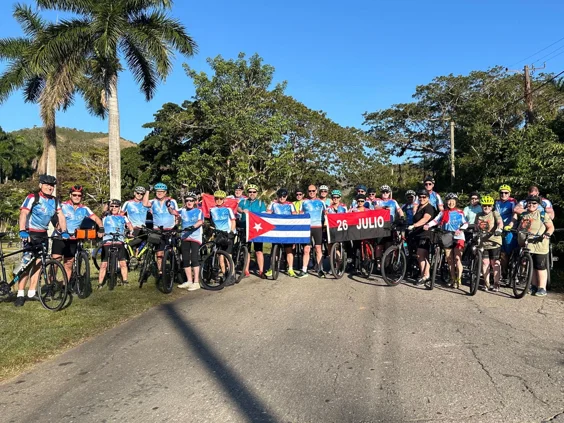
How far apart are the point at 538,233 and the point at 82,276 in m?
8.24

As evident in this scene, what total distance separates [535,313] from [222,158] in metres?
23.9

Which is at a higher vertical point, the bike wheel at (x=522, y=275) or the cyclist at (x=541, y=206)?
the cyclist at (x=541, y=206)

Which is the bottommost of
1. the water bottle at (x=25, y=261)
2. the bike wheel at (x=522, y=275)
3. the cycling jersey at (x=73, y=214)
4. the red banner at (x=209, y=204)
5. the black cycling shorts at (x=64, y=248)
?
the bike wheel at (x=522, y=275)

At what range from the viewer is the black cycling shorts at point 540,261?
810cm

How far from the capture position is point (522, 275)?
8.48 metres

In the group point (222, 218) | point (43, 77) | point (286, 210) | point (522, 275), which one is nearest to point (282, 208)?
point (286, 210)

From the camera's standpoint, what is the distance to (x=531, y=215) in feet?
27.6

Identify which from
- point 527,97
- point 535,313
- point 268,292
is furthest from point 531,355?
point 527,97

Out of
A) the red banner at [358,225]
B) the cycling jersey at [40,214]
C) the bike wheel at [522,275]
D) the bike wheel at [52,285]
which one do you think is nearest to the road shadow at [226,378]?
the bike wheel at [52,285]

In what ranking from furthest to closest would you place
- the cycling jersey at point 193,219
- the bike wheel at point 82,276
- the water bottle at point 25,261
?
the cycling jersey at point 193,219 → the bike wheel at point 82,276 → the water bottle at point 25,261

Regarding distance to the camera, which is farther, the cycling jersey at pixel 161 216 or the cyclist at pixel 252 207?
the cyclist at pixel 252 207

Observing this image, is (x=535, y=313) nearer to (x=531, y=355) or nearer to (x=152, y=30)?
(x=531, y=355)

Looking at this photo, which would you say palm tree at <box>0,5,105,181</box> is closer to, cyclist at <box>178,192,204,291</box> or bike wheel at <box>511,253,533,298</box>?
cyclist at <box>178,192,204,291</box>

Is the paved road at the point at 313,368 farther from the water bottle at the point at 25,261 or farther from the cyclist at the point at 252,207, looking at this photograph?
the cyclist at the point at 252,207
